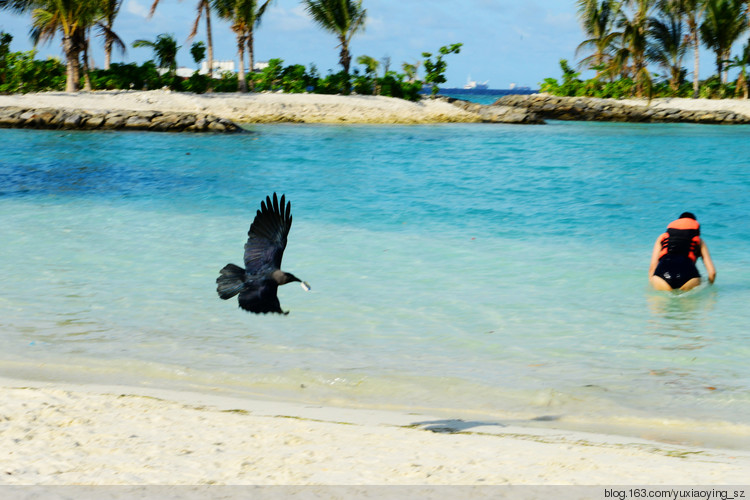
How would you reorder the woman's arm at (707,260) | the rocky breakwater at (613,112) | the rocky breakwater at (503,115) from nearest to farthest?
A: the woman's arm at (707,260) < the rocky breakwater at (503,115) < the rocky breakwater at (613,112)

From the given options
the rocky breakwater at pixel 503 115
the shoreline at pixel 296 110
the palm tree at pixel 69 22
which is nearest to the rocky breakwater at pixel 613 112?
the shoreline at pixel 296 110

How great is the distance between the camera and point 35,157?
2372cm

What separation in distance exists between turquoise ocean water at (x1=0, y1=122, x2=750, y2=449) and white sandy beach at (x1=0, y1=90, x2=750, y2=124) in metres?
12.1

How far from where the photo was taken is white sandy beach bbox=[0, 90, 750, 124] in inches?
1344

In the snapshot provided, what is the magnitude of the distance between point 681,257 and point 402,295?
345 centimetres

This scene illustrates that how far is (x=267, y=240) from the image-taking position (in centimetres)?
507

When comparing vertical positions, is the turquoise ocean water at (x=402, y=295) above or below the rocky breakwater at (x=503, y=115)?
below

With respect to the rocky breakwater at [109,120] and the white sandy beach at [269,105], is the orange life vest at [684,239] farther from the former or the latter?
the white sandy beach at [269,105]

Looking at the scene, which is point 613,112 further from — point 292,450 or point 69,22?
point 292,450

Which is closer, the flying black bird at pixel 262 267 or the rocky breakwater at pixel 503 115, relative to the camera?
the flying black bird at pixel 262 267

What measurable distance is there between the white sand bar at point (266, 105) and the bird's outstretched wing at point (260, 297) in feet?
101

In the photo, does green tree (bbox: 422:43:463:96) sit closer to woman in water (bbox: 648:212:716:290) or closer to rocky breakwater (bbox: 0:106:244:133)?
rocky breakwater (bbox: 0:106:244:133)

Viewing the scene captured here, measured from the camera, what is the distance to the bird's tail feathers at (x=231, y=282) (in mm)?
5055

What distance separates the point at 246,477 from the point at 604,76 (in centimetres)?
4973
